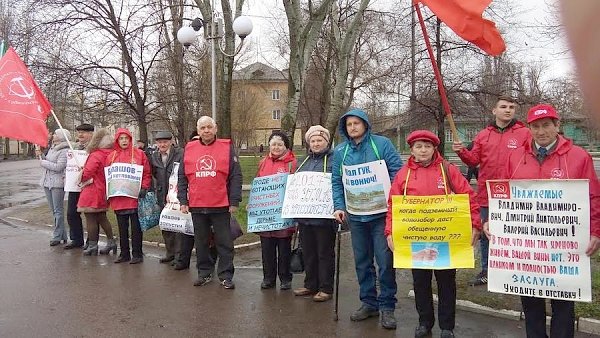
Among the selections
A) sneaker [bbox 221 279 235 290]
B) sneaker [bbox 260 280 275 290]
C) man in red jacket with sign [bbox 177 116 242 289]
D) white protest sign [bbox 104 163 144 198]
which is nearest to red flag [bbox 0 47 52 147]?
white protest sign [bbox 104 163 144 198]

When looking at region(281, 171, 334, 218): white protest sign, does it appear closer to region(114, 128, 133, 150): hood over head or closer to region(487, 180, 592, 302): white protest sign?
region(487, 180, 592, 302): white protest sign

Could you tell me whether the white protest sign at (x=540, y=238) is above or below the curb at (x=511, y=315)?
above

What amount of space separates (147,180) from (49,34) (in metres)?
11.9

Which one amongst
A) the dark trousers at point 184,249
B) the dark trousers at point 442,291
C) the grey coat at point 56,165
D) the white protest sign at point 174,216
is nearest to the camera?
the dark trousers at point 442,291

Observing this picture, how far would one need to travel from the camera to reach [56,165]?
9.12 meters

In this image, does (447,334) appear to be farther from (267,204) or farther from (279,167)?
(279,167)

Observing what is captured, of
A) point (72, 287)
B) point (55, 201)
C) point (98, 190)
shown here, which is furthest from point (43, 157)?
point (72, 287)

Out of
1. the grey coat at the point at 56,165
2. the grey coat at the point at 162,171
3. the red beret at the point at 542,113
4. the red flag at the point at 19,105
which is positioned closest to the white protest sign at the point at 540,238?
the red beret at the point at 542,113

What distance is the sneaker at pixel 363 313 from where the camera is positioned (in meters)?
5.41

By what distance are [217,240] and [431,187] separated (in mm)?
3217

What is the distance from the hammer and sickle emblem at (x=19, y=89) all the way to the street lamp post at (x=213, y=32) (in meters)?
4.55

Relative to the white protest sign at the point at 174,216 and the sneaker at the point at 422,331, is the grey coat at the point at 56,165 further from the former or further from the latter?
the sneaker at the point at 422,331

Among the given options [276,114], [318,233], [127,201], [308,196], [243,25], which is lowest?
[318,233]

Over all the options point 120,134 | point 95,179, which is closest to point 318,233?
point 120,134
